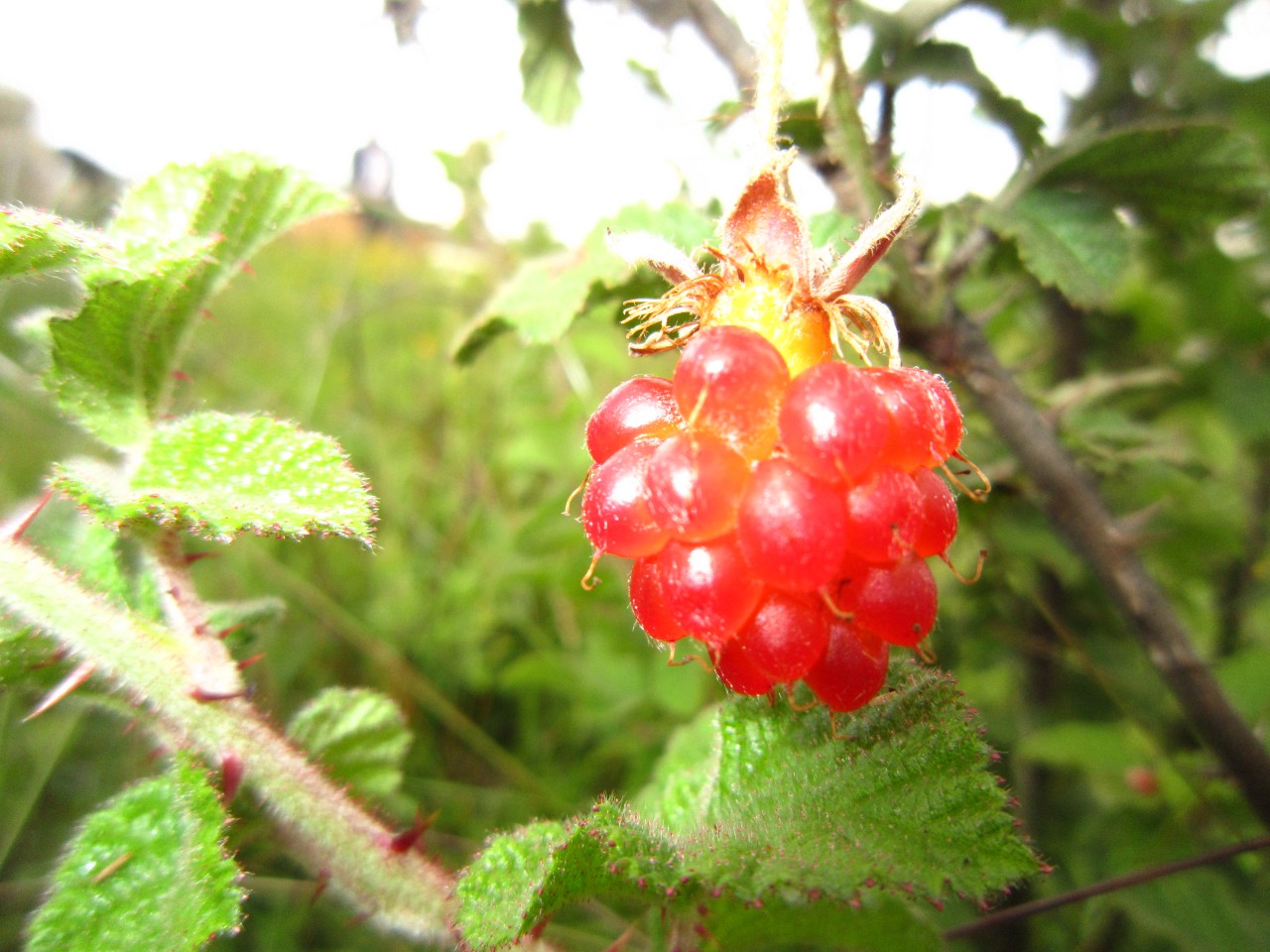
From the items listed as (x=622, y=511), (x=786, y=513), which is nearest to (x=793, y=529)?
(x=786, y=513)

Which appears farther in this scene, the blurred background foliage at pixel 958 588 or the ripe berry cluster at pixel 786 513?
the blurred background foliage at pixel 958 588

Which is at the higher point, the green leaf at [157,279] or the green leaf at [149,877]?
the green leaf at [157,279]

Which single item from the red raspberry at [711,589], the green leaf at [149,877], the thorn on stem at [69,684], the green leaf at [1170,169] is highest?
the green leaf at [1170,169]

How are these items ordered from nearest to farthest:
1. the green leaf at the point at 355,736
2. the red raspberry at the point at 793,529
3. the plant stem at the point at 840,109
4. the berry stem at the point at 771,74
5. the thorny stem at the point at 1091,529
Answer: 1. the red raspberry at the point at 793,529
2. the berry stem at the point at 771,74
3. the plant stem at the point at 840,109
4. the green leaf at the point at 355,736
5. the thorny stem at the point at 1091,529

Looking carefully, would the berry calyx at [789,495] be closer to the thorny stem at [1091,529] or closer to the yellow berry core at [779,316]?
the yellow berry core at [779,316]

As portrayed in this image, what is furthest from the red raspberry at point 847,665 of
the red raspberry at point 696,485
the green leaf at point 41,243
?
the green leaf at point 41,243

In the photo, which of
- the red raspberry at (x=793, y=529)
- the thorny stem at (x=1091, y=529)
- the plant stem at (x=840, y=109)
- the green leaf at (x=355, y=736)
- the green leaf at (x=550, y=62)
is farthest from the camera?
the green leaf at (x=550, y=62)

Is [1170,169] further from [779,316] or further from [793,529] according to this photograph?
[793,529]
